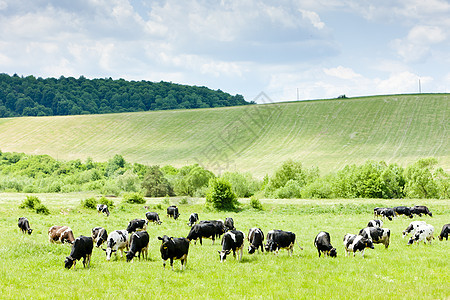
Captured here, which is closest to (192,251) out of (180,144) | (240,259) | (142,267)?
(240,259)

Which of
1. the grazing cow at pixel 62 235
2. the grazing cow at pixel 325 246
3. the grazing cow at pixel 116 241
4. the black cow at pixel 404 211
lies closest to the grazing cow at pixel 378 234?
the grazing cow at pixel 325 246

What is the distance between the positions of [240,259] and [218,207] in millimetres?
35368

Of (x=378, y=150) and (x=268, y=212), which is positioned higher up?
(x=378, y=150)

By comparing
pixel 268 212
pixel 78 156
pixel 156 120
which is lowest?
pixel 268 212

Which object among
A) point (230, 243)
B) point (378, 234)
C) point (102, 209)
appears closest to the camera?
point (230, 243)

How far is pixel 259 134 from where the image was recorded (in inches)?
4973

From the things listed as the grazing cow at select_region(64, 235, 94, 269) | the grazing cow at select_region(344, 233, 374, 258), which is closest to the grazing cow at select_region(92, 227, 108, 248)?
the grazing cow at select_region(64, 235, 94, 269)

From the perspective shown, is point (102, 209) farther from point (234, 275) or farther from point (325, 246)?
point (234, 275)

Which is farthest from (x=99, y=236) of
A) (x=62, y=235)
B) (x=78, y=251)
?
(x=78, y=251)

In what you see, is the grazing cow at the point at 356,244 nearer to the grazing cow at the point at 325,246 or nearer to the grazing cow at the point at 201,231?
the grazing cow at the point at 325,246

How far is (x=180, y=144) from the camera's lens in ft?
407

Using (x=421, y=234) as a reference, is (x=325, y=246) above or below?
above

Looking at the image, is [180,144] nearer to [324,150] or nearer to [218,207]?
[324,150]

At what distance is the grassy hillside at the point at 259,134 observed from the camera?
107 metres
